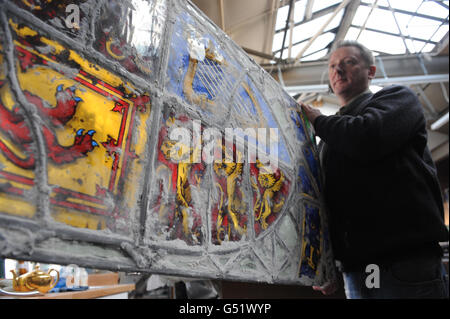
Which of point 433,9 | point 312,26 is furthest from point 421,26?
point 312,26

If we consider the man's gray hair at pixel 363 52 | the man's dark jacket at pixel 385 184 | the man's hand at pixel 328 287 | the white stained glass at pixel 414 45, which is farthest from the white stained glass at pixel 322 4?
the man's hand at pixel 328 287

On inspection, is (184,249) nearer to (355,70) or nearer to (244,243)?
(244,243)

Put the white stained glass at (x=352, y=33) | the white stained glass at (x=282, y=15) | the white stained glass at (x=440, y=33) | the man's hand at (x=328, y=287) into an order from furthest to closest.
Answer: the white stained glass at (x=440, y=33)
the white stained glass at (x=352, y=33)
the white stained glass at (x=282, y=15)
the man's hand at (x=328, y=287)

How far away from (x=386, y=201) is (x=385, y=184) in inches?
2.6

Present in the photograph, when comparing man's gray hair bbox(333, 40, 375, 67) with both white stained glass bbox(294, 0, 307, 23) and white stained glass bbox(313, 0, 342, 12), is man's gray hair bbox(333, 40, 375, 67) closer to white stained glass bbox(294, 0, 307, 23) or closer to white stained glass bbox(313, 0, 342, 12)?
white stained glass bbox(294, 0, 307, 23)

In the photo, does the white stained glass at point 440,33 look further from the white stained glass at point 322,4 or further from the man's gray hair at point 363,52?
the man's gray hair at point 363,52

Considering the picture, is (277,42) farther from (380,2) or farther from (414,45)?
(414,45)

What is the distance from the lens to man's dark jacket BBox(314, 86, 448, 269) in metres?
1.09

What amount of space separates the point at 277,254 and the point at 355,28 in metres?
2.59

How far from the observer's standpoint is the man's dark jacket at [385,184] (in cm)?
109

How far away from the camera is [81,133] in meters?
0.60

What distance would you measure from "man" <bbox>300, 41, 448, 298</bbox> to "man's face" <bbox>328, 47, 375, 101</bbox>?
129 millimetres

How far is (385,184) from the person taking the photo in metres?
1.17
